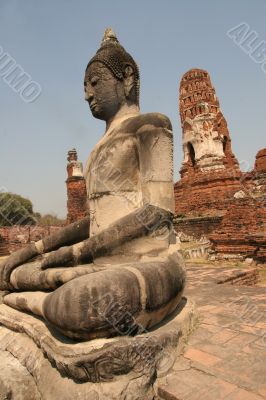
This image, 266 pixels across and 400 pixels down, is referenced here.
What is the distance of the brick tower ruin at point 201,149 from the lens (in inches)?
598

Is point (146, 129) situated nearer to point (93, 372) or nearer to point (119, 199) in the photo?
point (119, 199)

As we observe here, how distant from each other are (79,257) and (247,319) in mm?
1475

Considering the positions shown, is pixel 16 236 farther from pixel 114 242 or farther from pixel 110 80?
pixel 114 242

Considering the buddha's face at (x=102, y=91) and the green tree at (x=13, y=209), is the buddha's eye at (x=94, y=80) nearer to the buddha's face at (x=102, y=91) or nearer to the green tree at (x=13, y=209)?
the buddha's face at (x=102, y=91)

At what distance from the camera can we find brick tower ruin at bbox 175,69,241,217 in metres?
15.2

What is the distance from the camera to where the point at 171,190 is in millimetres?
2531

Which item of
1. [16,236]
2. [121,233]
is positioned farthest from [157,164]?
[16,236]

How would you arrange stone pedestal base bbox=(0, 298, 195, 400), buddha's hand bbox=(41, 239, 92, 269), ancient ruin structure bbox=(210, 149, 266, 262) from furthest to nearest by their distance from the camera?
1. ancient ruin structure bbox=(210, 149, 266, 262)
2. buddha's hand bbox=(41, 239, 92, 269)
3. stone pedestal base bbox=(0, 298, 195, 400)

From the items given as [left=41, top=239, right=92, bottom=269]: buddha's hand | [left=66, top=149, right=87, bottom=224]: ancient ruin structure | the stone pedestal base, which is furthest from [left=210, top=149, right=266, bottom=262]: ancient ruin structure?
[left=66, top=149, right=87, bottom=224]: ancient ruin structure

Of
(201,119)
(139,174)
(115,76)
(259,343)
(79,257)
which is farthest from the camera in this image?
(201,119)

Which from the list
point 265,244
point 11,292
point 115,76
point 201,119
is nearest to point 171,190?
point 115,76

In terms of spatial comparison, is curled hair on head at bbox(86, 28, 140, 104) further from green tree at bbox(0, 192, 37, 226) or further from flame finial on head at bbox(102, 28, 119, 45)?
green tree at bbox(0, 192, 37, 226)

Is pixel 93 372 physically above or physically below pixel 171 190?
below

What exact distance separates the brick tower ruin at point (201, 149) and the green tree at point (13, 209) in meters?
14.8
